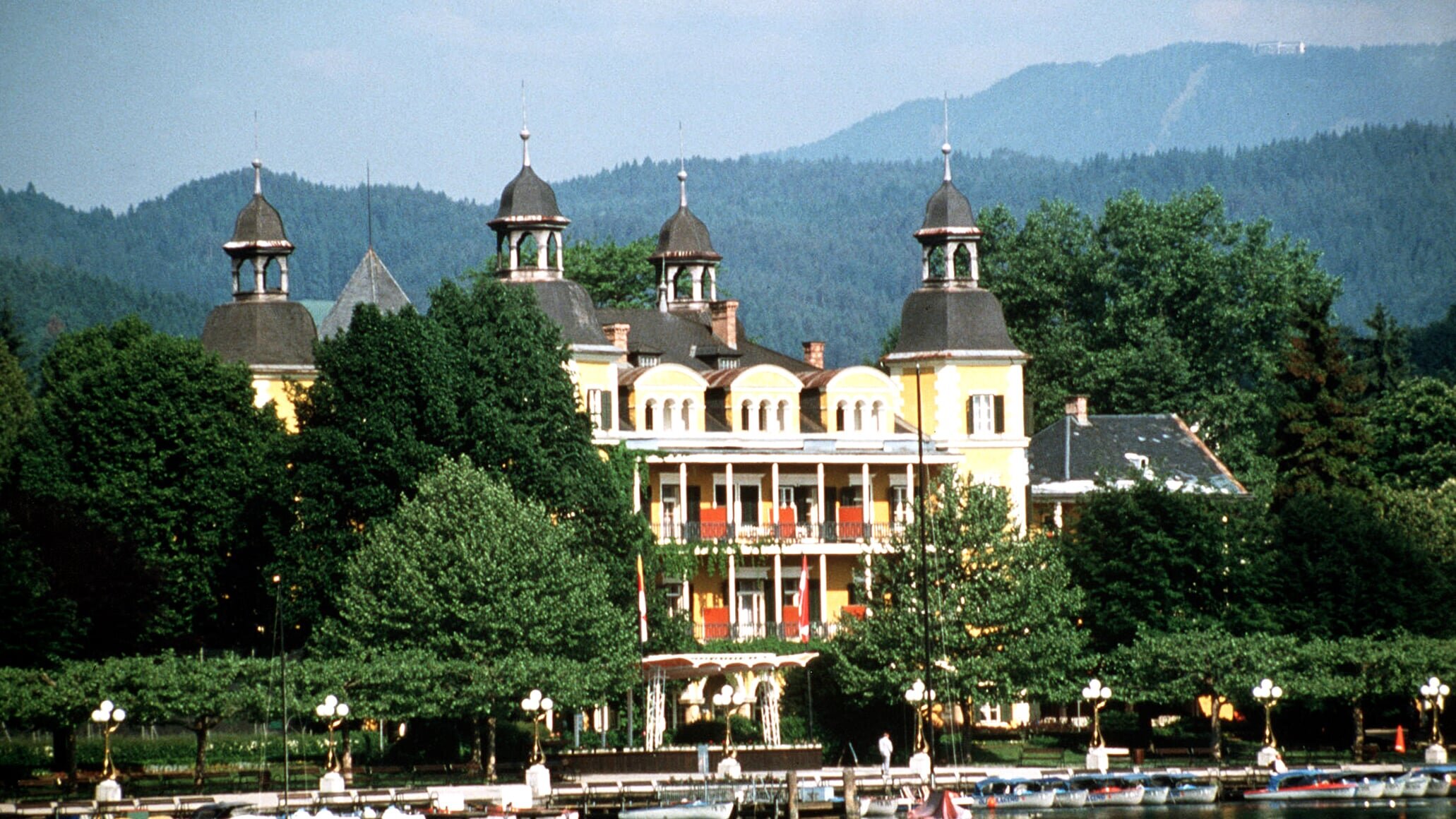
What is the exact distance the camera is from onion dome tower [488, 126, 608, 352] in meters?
78.6

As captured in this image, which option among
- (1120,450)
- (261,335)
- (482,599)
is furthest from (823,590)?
(261,335)

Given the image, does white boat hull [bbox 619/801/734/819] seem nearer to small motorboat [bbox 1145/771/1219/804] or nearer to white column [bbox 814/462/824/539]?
small motorboat [bbox 1145/771/1219/804]

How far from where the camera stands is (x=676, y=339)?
286 feet

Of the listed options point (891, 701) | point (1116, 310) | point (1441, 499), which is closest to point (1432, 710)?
point (1441, 499)

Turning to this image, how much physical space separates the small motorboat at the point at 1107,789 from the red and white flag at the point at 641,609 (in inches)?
496

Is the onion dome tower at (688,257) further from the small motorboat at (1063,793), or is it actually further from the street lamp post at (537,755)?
the small motorboat at (1063,793)

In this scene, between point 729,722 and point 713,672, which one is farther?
point 713,672

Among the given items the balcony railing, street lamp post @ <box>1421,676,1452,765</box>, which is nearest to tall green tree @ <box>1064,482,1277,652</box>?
street lamp post @ <box>1421,676,1452,765</box>

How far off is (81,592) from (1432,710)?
1521 inches

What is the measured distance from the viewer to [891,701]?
229 ft

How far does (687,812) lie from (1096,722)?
16632mm

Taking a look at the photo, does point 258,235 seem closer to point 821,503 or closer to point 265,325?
point 265,325

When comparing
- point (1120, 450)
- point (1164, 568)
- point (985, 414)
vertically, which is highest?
point (985, 414)

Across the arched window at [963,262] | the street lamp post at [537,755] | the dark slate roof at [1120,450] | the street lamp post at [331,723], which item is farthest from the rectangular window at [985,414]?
the street lamp post at [331,723]
